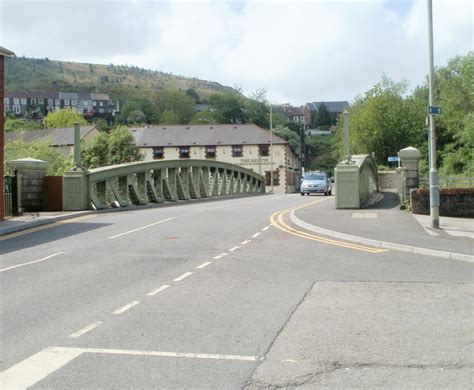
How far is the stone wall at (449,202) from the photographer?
1927 centimetres

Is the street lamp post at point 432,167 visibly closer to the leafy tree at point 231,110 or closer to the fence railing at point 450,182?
the fence railing at point 450,182

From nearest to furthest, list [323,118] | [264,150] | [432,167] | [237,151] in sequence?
[432,167] → [264,150] → [237,151] → [323,118]

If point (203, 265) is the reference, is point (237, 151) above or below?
above

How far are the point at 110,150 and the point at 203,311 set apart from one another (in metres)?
65.7

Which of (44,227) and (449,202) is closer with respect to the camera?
(44,227)

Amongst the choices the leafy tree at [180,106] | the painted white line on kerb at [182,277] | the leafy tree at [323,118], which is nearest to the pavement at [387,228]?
the painted white line on kerb at [182,277]

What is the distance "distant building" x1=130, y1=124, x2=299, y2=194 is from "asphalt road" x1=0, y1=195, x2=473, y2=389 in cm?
6795

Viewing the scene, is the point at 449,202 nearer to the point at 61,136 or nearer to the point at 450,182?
the point at 450,182

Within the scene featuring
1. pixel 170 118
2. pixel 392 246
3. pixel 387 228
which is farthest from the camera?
pixel 170 118

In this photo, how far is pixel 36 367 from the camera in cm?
505

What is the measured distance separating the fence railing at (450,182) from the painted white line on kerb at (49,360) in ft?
57.1

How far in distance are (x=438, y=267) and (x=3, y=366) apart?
25.2ft

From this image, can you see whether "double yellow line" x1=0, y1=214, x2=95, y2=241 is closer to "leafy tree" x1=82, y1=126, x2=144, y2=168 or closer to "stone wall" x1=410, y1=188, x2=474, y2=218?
"stone wall" x1=410, y1=188, x2=474, y2=218

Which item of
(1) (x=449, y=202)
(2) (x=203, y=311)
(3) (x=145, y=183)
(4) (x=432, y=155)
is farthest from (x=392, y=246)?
(3) (x=145, y=183)
